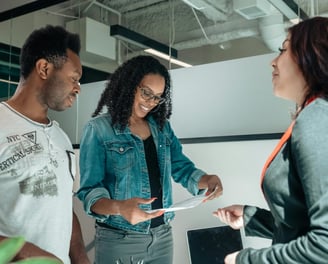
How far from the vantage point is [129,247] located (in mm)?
1507

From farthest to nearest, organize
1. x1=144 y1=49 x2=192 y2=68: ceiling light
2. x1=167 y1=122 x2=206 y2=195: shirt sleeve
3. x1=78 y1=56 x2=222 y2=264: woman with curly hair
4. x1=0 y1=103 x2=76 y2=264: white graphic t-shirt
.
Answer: x1=144 y1=49 x2=192 y2=68: ceiling light
x1=167 y1=122 x2=206 y2=195: shirt sleeve
x1=78 y1=56 x2=222 y2=264: woman with curly hair
x1=0 y1=103 x2=76 y2=264: white graphic t-shirt

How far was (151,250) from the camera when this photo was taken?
5.06ft

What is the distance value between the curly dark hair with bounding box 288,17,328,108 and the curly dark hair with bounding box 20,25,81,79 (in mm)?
858

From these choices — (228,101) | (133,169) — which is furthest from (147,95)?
(228,101)

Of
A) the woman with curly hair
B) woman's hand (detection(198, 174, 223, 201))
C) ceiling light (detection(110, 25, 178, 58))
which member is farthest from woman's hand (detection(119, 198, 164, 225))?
ceiling light (detection(110, 25, 178, 58))

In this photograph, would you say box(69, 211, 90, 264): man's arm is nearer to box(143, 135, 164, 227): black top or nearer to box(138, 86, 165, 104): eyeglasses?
box(143, 135, 164, 227): black top

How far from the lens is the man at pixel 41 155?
1.12 metres

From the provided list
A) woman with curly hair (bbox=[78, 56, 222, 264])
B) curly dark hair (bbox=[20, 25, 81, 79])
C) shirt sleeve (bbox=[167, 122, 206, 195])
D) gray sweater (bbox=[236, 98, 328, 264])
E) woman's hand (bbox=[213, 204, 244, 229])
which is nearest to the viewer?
gray sweater (bbox=[236, 98, 328, 264])

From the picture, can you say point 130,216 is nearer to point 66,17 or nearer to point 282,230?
point 282,230

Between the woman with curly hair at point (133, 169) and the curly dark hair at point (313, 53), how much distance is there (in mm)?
728

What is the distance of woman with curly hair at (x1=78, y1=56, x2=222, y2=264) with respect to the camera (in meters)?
1.50

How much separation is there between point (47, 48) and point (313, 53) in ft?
3.12

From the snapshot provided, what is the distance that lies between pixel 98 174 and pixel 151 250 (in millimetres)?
396

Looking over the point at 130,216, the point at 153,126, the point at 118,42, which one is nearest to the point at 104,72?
the point at 118,42
